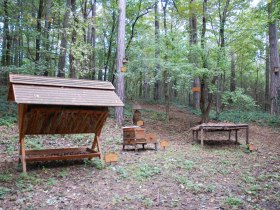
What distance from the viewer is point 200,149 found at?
948 centimetres

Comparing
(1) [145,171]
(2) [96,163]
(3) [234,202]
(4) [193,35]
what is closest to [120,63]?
(4) [193,35]

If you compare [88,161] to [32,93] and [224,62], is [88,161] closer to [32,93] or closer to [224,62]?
[32,93]

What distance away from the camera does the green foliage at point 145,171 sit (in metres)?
6.08

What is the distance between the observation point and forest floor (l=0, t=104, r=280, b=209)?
15.4ft

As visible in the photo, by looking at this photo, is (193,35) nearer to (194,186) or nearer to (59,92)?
(59,92)

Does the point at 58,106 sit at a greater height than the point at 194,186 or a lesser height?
greater

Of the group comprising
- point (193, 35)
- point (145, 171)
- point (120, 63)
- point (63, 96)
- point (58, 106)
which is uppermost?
point (193, 35)

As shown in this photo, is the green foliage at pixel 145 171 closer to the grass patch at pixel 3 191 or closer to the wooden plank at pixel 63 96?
the wooden plank at pixel 63 96

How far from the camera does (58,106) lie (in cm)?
606

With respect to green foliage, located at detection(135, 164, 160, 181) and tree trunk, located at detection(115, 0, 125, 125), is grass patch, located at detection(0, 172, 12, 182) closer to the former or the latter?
green foliage, located at detection(135, 164, 160, 181)

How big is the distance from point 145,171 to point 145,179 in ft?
1.47

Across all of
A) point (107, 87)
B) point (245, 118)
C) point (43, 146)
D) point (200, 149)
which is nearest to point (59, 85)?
point (107, 87)

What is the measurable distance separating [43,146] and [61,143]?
29.0 inches

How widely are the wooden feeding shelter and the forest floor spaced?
0.40 m
